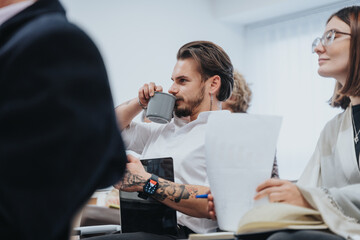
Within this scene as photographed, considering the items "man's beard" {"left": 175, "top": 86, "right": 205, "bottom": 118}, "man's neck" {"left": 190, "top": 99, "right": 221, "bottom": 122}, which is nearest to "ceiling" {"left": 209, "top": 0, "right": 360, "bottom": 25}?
"man's neck" {"left": 190, "top": 99, "right": 221, "bottom": 122}

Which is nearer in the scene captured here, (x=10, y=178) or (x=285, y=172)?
(x=10, y=178)

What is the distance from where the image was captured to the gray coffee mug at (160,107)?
4.74 ft

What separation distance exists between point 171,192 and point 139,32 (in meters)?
2.88

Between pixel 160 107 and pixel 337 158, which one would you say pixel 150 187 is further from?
pixel 337 158

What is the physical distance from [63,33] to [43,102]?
10cm

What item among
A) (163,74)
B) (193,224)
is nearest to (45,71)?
(193,224)

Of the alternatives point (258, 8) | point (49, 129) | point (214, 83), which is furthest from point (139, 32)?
point (49, 129)

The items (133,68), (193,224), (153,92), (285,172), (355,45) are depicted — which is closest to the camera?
(355,45)

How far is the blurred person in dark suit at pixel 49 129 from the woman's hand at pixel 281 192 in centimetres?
40

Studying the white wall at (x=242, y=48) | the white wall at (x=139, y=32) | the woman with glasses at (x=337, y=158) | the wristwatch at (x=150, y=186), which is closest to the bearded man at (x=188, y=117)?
the wristwatch at (x=150, y=186)

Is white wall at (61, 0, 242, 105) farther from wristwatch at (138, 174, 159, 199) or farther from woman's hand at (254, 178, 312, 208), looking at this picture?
woman's hand at (254, 178, 312, 208)

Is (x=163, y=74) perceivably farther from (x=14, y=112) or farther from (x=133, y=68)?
(x=14, y=112)

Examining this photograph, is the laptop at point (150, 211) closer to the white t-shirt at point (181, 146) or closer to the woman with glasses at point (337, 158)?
the white t-shirt at point (181, 146)

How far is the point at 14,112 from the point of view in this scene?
0.52 m
